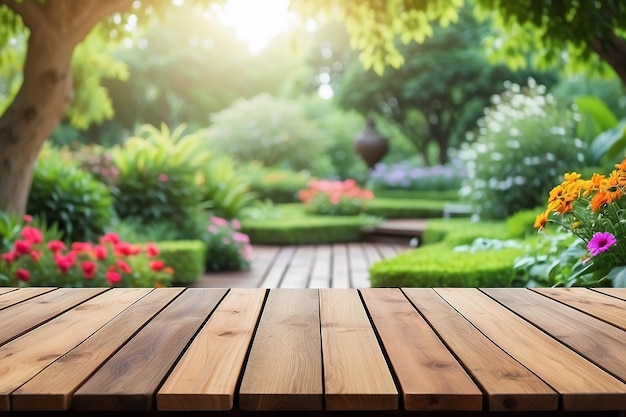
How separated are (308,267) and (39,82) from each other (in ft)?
11.6

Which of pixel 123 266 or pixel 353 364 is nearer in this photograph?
pixel 353 364

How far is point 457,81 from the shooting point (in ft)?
80.5

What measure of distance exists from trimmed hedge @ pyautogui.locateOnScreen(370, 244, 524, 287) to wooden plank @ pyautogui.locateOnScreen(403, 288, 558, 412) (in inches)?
95.2

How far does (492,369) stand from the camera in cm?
165

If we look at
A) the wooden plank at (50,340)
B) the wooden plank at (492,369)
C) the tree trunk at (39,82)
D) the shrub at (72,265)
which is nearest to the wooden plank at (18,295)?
the wooden plank at (50,340)

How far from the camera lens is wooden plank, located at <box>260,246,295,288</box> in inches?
273

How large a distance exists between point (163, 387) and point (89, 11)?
17.0 ft

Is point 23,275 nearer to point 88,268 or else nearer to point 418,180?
point 88,268

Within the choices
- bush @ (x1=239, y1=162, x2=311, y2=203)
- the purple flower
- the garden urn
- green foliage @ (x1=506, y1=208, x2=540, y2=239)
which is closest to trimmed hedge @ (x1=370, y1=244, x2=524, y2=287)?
the purple flower

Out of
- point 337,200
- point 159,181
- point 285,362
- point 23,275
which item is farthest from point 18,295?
point 337,200

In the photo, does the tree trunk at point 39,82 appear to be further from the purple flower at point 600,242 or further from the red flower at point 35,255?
the purple flower at point 600,242

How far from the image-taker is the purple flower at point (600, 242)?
3.23 meters

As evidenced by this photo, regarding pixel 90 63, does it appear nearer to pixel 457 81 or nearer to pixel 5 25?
pixel 5 25

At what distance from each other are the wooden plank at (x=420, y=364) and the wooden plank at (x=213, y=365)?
1.24 ft
